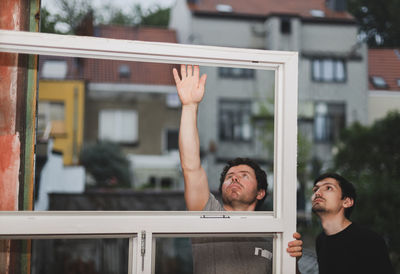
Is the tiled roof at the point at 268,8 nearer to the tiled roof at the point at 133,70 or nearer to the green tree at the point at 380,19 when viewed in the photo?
the tiled roof at the point at 133,70

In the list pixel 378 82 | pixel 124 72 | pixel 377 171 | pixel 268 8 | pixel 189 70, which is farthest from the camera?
pixel 268 8

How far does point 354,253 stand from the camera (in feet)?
5.72

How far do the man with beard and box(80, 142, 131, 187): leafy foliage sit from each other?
1185 centimetres

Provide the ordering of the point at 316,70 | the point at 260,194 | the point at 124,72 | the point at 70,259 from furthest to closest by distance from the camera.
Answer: the point at 316,70 < the point at 124,72 < the point at 70,259 < the point at 260,194

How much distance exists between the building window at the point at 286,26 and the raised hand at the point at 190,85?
12.8 m

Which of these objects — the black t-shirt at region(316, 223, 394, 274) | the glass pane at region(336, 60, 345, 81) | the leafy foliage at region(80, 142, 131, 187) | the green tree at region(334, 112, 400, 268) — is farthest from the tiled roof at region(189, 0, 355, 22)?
the black t-shirt at region(316, 223, 394, 274)

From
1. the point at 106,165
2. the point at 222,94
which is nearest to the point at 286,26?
the point at 222,94

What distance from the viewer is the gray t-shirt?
1.52m

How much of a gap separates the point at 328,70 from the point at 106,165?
21.1 ft

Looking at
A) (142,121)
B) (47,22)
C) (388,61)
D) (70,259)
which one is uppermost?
(388,61)

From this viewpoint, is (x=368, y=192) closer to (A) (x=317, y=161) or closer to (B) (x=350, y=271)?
(B) (x=350, y=271)

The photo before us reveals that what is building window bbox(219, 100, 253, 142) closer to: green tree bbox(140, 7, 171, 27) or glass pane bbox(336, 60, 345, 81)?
glass pane bbox(336, 60, 345, 81)

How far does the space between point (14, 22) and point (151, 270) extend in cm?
78

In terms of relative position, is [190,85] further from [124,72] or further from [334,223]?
[124,72]
